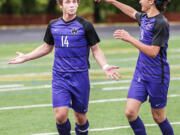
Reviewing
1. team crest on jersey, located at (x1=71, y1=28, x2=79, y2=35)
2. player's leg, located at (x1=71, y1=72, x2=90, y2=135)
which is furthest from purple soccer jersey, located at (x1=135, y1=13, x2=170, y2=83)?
team crest on jersey, located at (x1=71, y1=28, x2=79, y2=35)

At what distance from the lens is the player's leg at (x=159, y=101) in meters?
6.75

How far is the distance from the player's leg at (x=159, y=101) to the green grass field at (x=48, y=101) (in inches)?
47.0

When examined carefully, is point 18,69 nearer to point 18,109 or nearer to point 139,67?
point 18,109

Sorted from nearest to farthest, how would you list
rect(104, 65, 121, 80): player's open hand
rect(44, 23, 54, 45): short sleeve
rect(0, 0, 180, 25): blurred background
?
rect(104, 65, 121, 80): player's open hand < rect(44, 23, 54, 45): short sleeve < rect(0, 0, 180, 25): blurred background

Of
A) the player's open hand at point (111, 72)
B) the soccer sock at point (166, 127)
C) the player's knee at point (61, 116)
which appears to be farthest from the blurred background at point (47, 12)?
the player's open hand at point (111, 72)

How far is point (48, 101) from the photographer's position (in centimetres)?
1116

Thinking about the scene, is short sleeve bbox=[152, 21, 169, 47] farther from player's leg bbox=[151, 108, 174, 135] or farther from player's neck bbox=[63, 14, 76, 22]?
player's neck bbox=[63, 14, 76, 22]

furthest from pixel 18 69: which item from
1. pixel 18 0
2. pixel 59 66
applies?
pixel 18 0

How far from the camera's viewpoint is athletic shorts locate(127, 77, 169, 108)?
6738mm

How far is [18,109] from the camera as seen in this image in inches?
408

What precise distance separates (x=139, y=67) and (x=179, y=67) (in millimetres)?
9557

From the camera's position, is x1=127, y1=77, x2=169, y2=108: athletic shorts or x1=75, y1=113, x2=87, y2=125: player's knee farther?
x1=75, y1=113, x2=87, y2=125: player's knee

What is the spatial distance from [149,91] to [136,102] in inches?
9.8

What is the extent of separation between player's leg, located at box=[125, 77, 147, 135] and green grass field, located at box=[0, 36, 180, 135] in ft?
→ 4.68
